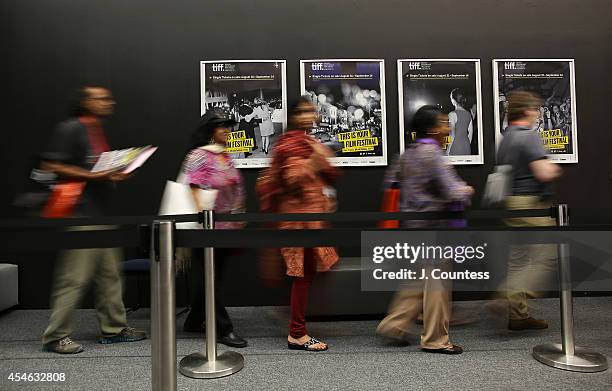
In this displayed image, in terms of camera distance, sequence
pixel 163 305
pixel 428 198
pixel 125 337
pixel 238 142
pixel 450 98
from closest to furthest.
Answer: pixel 163 305 < pixel 428 198 < pixel 125 337 < pixel 238 142 < pixel 450 98

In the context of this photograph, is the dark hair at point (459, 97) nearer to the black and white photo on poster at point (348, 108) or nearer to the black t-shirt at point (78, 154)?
the black and white photo on poster at point (348, 108)

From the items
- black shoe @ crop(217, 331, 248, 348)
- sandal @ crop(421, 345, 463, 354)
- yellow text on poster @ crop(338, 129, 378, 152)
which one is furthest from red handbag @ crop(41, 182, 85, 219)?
sandal @ crop(421, 345, 463, 354)

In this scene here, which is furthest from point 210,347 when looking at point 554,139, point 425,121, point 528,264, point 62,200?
point 554,139

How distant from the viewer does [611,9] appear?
411 centimetres

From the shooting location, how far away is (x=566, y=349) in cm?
249

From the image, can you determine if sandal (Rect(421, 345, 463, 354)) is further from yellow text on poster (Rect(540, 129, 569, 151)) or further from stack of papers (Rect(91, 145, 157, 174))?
yellow text on poster (Rect(540, 129, 569, 151))

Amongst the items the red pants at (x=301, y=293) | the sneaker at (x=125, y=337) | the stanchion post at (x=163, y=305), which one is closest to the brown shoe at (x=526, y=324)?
the red pants at (x=301, y=293)

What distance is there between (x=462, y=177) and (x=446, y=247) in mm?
2488

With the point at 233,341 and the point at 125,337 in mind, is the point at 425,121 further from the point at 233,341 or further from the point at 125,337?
the point at 125,337

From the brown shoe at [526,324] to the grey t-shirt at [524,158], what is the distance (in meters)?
0.88

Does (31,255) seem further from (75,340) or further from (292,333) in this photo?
(292,333)

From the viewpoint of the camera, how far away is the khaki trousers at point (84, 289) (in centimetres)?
273

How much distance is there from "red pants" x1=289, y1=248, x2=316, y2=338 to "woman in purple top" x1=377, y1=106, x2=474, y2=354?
49 centimetres

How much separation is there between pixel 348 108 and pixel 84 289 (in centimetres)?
244
